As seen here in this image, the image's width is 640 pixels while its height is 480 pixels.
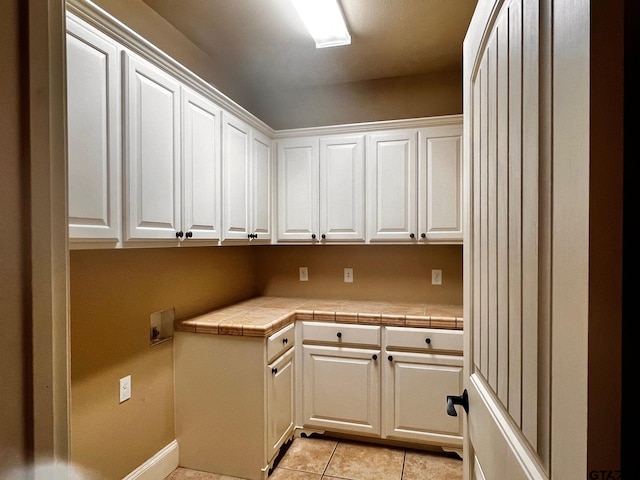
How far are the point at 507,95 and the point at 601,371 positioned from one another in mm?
489

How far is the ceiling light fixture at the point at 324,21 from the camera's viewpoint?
1.82 m

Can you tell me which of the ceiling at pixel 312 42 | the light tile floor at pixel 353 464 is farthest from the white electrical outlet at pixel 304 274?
the ceiling at pixel 312 42

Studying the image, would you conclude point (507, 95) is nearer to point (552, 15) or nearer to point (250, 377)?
point (552, 15)

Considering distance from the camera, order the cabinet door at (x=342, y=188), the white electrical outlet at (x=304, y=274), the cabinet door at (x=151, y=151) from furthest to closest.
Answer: the white electrical outlet at (x=304, y=274)
the cabinet door at (x=342, y=188)
the cabinet door at (x=151, y=151)

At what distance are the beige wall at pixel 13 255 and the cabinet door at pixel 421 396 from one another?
6.79 ft

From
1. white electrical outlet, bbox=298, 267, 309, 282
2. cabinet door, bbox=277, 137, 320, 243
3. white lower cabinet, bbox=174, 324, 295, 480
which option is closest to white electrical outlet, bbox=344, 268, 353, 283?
white electrical outlet, bbox=298, 267, 309, 282

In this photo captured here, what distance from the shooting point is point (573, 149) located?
0.40m

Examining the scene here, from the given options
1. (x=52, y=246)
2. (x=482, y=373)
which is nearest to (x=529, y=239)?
(x=482, y=373)

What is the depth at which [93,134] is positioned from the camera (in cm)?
125

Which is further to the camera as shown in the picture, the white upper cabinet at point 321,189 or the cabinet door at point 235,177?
the white upper cabinet at point 321,189

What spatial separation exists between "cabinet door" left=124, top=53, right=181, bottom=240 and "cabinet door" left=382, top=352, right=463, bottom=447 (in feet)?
5.30

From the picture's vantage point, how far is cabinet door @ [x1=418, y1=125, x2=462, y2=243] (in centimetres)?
239

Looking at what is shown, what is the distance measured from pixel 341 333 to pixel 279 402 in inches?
23.0

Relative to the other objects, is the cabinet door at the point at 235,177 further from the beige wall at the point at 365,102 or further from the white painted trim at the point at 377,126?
Answer: the beige wall at the point at 365,102
